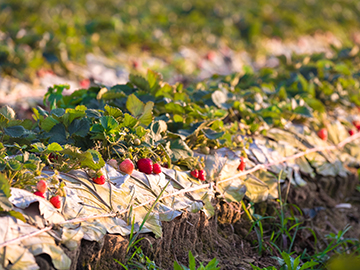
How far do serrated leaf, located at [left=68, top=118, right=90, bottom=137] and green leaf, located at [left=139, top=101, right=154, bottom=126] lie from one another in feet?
1.11

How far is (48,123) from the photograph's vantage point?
1.98 m

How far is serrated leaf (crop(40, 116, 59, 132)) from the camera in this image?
6.47 feet

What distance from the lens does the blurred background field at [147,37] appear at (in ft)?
15.7

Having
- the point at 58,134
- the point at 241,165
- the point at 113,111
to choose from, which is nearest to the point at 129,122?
the point at 113,111

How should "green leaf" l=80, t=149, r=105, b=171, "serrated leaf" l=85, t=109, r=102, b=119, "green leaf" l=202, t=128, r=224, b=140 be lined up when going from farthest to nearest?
"green leaf" l=202, t=128, r=224, b=140 → "serrated leaf" l=85, t=109, r=102, b=119 → "green leaf" l=80, t=149, r=105, b=171

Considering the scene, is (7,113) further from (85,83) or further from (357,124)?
(357,124)

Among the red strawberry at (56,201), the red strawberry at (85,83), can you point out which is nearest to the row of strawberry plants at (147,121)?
the red strawberry at (56,201)

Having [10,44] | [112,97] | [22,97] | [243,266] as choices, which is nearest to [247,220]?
[243,266]

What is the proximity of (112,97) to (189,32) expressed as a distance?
5.18 metres

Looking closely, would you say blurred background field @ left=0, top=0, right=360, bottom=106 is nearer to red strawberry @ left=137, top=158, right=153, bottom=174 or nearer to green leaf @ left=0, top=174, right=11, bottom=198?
red strawberry @ left=137, top=158, right=153, bottom=174

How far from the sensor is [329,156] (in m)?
3.05

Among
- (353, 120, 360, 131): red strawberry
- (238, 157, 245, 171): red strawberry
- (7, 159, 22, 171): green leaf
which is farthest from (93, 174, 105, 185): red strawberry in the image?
(353, 120, 360, 131): red strawberry

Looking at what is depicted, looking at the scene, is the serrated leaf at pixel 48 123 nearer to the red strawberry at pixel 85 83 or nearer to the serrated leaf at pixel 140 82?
the serrated leaf at pixel 140 82

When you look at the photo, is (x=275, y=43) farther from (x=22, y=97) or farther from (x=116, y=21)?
(x=22, y=97)
